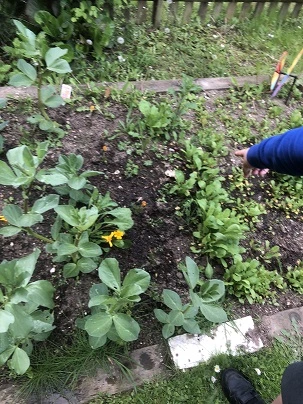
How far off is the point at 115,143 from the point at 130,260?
86cm

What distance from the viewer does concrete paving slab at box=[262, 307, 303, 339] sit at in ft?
7.26

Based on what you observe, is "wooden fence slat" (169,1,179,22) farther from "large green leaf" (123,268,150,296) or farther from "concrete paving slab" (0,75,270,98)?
"large green leaf" (123,268,150,296)

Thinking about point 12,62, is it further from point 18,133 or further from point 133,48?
point 133,48

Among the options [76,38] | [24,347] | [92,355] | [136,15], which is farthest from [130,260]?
[136,15]

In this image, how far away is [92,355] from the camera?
1.88 meters

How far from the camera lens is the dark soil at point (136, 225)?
204 cm

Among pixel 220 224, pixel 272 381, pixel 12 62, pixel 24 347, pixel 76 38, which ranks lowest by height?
pixel 272 381

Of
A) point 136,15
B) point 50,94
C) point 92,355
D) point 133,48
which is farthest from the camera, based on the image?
point 136,15

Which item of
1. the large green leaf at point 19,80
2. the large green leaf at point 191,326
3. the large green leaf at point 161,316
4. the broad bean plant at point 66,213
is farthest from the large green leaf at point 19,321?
the large green leaf at point 19,80

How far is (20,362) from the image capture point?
5.21ft

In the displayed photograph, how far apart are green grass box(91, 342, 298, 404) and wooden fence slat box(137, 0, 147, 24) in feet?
9.96

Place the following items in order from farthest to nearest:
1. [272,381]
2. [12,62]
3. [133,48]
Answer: [133,48] < [12,62] < [272,381]

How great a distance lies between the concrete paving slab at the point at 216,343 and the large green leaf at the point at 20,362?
0.74 meters

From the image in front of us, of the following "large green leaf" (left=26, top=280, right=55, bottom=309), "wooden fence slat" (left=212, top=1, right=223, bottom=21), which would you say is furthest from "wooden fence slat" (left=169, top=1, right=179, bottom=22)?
"large green leaf" (left=26, top=280, right=55, bottom=309)
